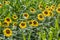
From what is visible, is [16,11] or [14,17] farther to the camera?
[16,11]

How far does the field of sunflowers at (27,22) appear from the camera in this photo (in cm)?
255

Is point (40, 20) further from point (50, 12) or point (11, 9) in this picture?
point (11, 9)

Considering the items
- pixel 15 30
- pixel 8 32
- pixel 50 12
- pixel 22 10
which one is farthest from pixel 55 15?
pixel 8 32

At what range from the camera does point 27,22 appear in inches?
115

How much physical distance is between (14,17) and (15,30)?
0.27 meters

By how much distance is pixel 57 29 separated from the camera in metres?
2.56

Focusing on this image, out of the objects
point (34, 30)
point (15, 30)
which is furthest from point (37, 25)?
point (15, 30)

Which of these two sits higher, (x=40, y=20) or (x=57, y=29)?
(x=40, y=20)

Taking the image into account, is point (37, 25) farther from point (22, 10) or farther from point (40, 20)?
point (22, 10)

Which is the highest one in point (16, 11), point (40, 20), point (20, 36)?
point (16, 11)

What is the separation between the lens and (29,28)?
9.07 feet

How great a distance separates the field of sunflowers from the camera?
2545 millimetres

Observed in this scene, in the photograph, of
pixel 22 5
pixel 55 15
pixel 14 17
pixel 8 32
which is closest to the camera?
pixel 8 32

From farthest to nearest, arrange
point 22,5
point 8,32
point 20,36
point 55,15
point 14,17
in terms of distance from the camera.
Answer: point 22,5, point 55,15, point 14,17, point 20,36, point 8,32
